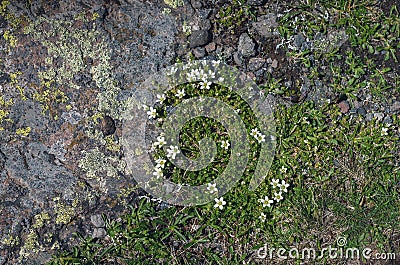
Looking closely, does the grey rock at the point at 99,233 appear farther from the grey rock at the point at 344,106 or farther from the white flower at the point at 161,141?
the grey rock at the point at 344,106

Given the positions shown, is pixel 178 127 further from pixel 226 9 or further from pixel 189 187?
pixel 226 9

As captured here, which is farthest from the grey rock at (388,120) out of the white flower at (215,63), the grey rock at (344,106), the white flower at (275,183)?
the white flower at (215,63)

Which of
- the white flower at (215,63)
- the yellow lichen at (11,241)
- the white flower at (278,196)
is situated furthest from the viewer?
the white flower at (215,63)

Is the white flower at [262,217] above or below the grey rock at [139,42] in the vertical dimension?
below

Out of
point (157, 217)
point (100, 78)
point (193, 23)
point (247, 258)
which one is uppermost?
point (193, 23)

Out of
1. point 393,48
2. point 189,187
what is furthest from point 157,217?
point 393,48

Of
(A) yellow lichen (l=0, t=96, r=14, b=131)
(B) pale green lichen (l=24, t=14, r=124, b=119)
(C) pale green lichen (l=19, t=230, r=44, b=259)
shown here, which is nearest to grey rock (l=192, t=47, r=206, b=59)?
(B) pale green lichen (l=24, t=14, r=124, b=119)

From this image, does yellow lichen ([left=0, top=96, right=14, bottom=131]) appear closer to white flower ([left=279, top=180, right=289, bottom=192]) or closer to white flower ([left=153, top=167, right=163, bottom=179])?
white flower ([left=153, top=167, right=163, bottom=179])
